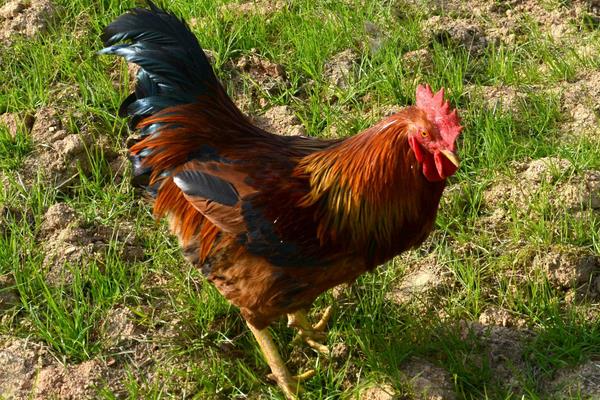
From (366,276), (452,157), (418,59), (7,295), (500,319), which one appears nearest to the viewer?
(452,157)

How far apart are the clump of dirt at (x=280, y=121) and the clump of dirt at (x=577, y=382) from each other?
74.0 inches

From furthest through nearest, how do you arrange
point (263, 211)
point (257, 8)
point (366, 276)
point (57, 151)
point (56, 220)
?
point (257, 8)
point (57, 151)
point (56, 220)
point (366, 276)
point (263, 211)

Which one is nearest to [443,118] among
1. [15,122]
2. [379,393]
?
[379,393]

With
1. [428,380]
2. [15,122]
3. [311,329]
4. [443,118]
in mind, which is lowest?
[428,380]

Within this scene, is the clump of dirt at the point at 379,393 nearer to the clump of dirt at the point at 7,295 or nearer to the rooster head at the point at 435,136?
the rooster head at the point at 435,136

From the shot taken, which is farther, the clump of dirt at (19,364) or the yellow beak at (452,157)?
the clump of dirt at (19,364)

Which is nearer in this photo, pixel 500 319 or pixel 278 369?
pixel 278 369

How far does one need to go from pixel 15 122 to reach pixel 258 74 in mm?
1383

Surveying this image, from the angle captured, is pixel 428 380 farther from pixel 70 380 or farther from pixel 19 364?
pixel 19 364

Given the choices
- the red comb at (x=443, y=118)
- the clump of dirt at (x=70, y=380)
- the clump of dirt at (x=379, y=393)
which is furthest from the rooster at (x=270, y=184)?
the clump of dirt at (x=70, y=380)

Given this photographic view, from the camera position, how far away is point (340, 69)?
4941 mm

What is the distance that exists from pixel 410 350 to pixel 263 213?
0.93 metres

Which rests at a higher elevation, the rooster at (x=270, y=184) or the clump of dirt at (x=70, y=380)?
the rooster at (x=270, y=184)

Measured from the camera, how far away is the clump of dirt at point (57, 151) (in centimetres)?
454
